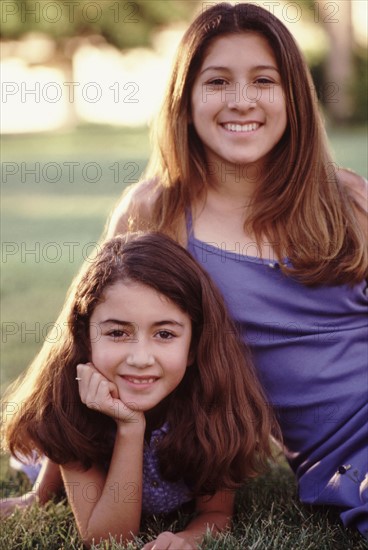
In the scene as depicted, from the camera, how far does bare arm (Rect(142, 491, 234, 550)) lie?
8.07ft

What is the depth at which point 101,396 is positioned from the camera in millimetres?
2547

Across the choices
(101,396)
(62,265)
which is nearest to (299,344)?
(101,396)

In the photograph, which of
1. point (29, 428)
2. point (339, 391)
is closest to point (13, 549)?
point (29, 428)

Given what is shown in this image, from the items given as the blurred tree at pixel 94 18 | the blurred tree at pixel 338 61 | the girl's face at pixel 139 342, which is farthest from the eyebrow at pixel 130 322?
the blurred tree at pixel 94 18

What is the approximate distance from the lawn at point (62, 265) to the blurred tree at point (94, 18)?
1406cm

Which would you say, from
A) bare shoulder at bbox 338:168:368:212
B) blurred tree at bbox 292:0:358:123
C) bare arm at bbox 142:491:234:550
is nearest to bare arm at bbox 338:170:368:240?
bare shoulder at bbox 338:168:368:212

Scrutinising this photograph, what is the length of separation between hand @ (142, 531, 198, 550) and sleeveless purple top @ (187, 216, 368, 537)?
0.56 metres

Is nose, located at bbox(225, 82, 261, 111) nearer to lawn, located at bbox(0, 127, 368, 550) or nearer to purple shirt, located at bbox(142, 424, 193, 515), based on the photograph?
purple shirt, located at bbox(142, 424, 193, 515)

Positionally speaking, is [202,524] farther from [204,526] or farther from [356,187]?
[356,187]

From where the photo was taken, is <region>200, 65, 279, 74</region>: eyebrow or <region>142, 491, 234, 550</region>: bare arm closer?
<region>142, 491, 234, 550</region>: bare arm

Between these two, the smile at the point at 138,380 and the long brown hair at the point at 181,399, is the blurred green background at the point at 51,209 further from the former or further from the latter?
the smile at the point at 138,380

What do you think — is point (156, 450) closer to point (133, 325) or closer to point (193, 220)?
point (133, 325)

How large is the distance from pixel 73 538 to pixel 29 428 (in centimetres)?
33

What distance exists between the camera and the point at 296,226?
303 cm
